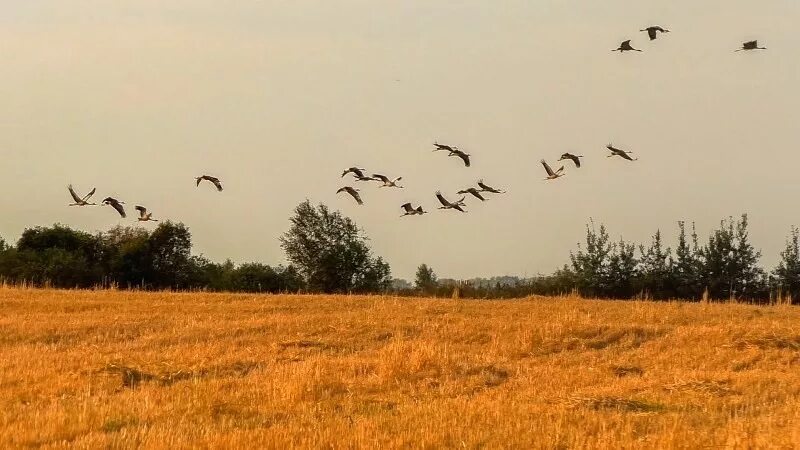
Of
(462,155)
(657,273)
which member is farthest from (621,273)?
(462,155)

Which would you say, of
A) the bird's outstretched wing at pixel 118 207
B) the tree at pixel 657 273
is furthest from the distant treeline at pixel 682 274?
the bird's outstretched wing at pixel 118 207

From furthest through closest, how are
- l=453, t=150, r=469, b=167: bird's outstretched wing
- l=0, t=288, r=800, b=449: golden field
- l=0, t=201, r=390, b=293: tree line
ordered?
l=0, t=201, r=390, b=293: tree line, l=453, t=150, r=469, b=167: bird's outstretched wing, l=0, t=288, r=800, b=449: golden field

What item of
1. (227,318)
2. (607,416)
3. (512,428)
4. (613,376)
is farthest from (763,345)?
(227,318)

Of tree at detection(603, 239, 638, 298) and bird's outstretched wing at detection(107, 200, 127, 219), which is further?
tree at detection(603, 239, 638, 298)

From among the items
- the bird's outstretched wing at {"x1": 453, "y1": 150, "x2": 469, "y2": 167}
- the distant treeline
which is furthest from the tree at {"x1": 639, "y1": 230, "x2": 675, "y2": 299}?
the bird's outstretched wing at {"x1": 453, "y1": 150, "x2": 469, "y2": 167}

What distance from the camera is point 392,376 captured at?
17.4m

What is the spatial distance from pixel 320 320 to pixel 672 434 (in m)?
16.0

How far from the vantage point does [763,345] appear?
22.0 metres

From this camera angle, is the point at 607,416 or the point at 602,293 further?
the point at 602,293

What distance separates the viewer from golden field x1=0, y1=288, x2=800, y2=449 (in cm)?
1183

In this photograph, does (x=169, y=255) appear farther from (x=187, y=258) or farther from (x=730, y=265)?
(x=730, y=265)

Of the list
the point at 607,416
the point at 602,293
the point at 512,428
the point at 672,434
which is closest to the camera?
the point at 672,434

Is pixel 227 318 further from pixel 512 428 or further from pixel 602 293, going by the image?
pixel 602 293

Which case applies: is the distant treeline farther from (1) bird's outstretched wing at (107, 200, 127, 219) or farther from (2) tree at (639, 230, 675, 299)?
(1) bird's outstretched wing at (107, 200, 127, 219)
